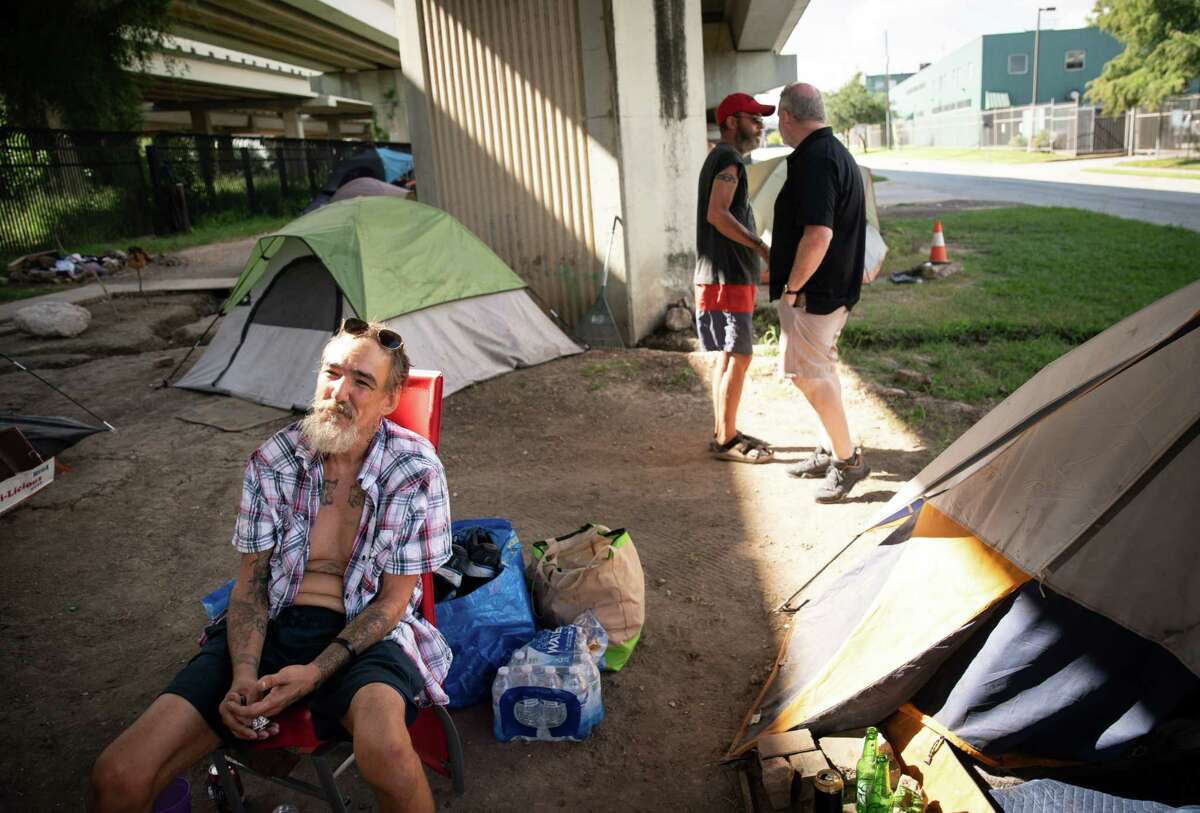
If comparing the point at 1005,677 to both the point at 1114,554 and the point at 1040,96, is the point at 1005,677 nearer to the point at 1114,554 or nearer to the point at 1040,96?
the point at 1114,554

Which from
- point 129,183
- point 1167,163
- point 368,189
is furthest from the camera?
point 1167,163

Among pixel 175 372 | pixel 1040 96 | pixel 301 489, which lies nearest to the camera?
pixel 301 489

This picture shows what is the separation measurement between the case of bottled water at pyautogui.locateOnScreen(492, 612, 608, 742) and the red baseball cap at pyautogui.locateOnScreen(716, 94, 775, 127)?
3163 millimetres

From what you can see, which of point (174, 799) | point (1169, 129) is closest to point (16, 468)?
point (174, 799)

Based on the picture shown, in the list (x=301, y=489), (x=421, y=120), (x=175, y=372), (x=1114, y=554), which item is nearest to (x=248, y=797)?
(x=301, y=489)

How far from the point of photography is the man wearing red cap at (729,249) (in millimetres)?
4820

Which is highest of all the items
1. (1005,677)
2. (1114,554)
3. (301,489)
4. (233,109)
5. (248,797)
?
(233,109)

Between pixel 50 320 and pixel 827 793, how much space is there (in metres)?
9.65

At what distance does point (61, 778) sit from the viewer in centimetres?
286

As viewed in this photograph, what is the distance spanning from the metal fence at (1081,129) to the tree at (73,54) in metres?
29.7

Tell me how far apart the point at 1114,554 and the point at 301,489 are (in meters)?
2.28

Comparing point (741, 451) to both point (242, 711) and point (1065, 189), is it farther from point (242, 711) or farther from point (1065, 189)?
point (1065, 189)

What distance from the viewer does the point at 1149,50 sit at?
95.7 feet

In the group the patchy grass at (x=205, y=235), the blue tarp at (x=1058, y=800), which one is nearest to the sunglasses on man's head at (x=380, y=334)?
the blue tarp at (x=1058, y=800)
